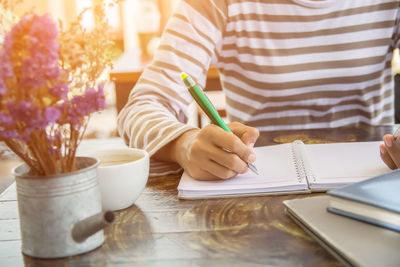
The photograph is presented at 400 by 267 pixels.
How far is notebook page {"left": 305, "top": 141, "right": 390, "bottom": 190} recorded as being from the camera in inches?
27.5

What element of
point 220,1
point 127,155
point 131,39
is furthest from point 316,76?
point 131,39

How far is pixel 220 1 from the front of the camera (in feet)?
3.89

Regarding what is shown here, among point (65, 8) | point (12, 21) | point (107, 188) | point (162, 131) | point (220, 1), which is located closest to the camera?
point (12, 21)

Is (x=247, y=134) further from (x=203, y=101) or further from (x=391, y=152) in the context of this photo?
(x=391, y=152)

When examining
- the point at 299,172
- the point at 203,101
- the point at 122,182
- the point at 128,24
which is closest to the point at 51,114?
the point at 122,182

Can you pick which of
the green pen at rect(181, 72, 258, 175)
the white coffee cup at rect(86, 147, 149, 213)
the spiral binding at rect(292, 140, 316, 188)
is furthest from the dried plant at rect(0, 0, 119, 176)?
the spiral binding at rect(292, 140, 316, 188)

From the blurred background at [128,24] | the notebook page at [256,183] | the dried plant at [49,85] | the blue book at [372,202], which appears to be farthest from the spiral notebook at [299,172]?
the blurred background at [128,24]

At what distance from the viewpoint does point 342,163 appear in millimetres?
780

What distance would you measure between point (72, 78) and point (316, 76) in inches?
34.6

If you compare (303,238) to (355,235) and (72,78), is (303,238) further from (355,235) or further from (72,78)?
(72,78)

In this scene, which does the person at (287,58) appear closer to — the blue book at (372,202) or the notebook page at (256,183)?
the notebook page at (256,183)

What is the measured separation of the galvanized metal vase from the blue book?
276mm

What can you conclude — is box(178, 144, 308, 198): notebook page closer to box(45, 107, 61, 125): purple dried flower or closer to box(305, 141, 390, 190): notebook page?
box(305, 141, 390, 190): notebook page

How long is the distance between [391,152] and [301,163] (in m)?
0.14
